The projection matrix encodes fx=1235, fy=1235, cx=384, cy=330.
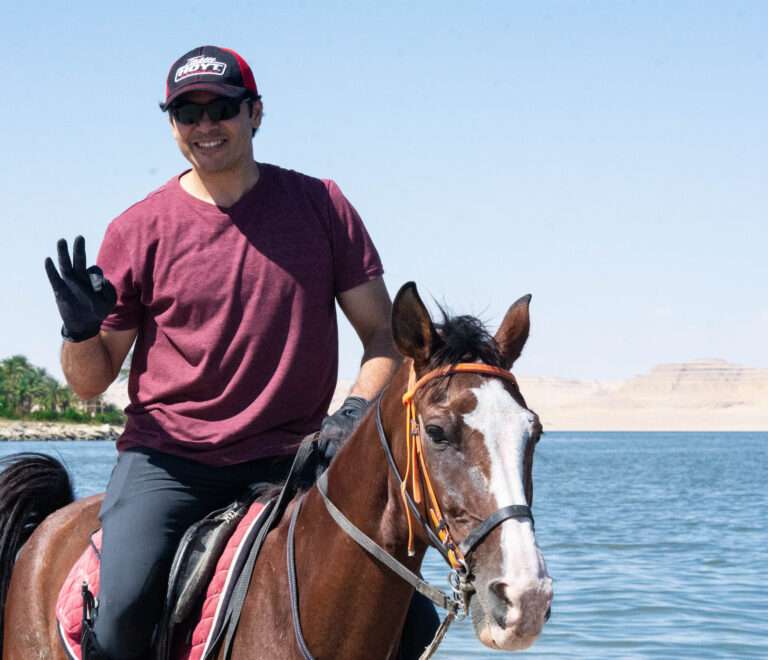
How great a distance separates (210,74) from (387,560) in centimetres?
186

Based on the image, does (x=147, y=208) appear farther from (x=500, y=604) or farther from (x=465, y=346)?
(x=500, y=604)

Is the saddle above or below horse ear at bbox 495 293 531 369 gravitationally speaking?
below

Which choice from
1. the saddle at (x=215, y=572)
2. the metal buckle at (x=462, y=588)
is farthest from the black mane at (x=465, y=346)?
the saddle at (x=215, y=572)

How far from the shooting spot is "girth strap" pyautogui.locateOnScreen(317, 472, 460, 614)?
130 inches

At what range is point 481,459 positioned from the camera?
3.13 metres

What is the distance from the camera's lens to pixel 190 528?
402 centimetres

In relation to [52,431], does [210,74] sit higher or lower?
higher

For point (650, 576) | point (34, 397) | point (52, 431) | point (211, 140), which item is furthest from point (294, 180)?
point (34, 397)

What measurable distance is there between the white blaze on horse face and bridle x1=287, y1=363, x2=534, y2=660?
4 centimetres

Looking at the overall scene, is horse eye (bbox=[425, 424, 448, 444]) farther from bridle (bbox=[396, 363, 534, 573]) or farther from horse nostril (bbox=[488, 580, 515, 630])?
horse nostril (bbox=[488, 580, 515, 630])

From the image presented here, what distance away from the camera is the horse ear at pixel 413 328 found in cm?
338

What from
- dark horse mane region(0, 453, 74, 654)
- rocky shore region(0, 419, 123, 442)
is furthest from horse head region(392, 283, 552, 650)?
rocky shore region(0, 419, 123, 442)

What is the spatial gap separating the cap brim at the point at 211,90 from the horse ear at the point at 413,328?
1.33 meters

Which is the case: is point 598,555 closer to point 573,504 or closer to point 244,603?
point 573,504
